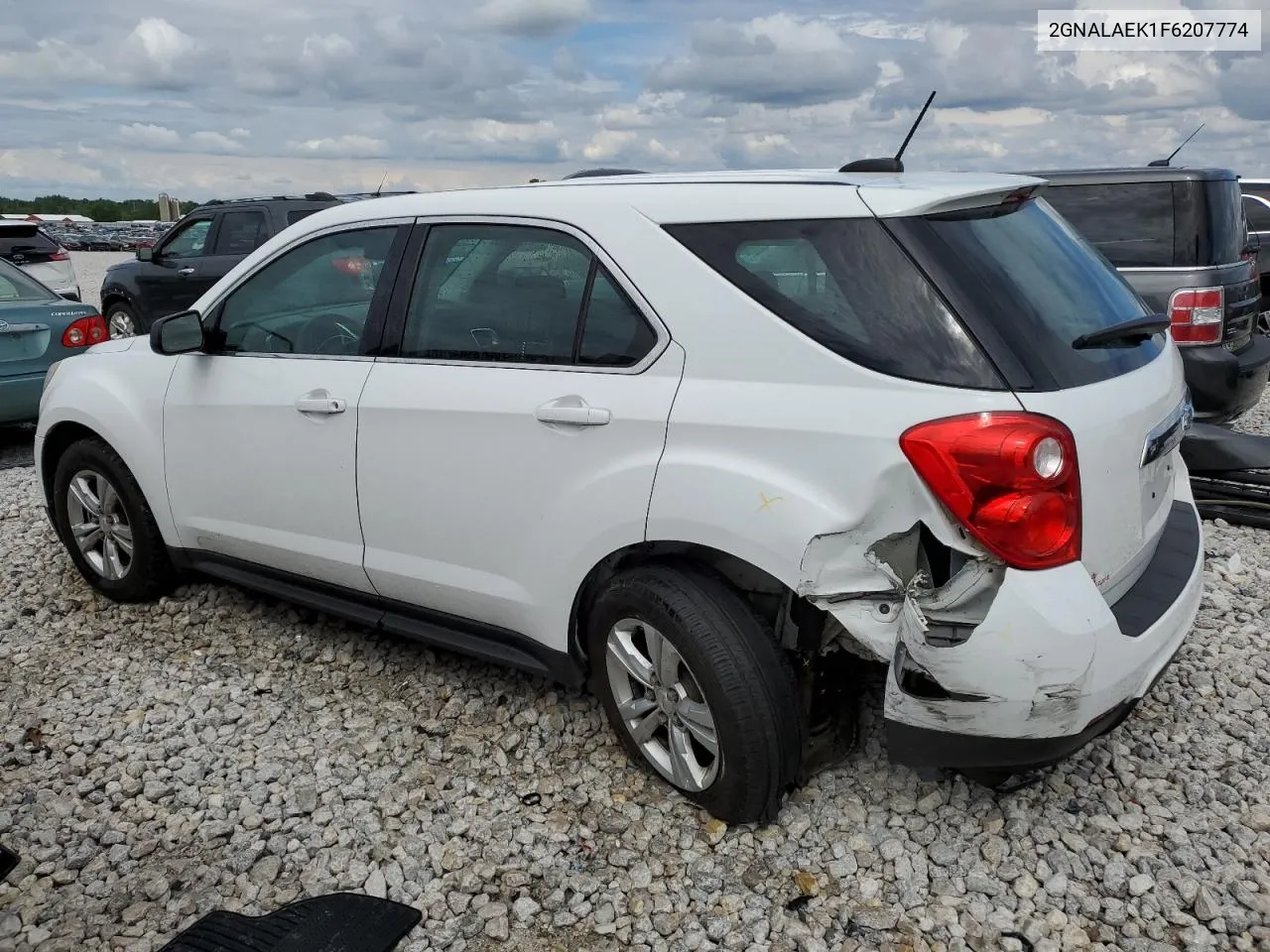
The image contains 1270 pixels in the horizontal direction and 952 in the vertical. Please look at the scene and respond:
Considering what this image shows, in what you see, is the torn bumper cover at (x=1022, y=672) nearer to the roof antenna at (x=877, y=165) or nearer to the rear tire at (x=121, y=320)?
the roof antenna at (x=877, y=165)

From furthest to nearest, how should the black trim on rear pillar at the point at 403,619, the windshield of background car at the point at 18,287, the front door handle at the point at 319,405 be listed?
the windshield of background car at the point at 18,287
the front door handle at the point at 319,405
the black trim on rear pillar at the point at 403,619

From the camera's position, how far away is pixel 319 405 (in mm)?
3783

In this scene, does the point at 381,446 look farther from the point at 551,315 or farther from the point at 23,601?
the point at 23,601

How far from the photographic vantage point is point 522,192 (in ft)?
11.6

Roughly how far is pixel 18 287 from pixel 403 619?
6592 millimetres

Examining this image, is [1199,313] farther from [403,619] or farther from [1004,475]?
[403,619]

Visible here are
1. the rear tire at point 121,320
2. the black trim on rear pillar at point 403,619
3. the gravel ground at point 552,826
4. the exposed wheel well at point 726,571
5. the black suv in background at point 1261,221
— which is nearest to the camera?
the gravel ground at point 552,826

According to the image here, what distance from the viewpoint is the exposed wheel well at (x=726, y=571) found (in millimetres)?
2969

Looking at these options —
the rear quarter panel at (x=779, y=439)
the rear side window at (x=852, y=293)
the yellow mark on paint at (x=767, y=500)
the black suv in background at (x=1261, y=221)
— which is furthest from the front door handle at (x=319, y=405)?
the black suv in background at (x=1261, y=221)

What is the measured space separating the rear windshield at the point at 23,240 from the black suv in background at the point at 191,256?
0.80m

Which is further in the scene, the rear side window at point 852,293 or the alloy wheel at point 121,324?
the alloy wheel at point 121,324

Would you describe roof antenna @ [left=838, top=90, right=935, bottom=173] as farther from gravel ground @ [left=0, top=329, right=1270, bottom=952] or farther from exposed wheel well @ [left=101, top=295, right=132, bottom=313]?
exposed wheel well @ [left=101, top=295, right=132, bottom=313]

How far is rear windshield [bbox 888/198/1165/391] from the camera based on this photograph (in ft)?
8.68

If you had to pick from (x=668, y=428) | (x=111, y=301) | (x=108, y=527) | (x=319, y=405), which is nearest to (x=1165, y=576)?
(x=668, y=428)
